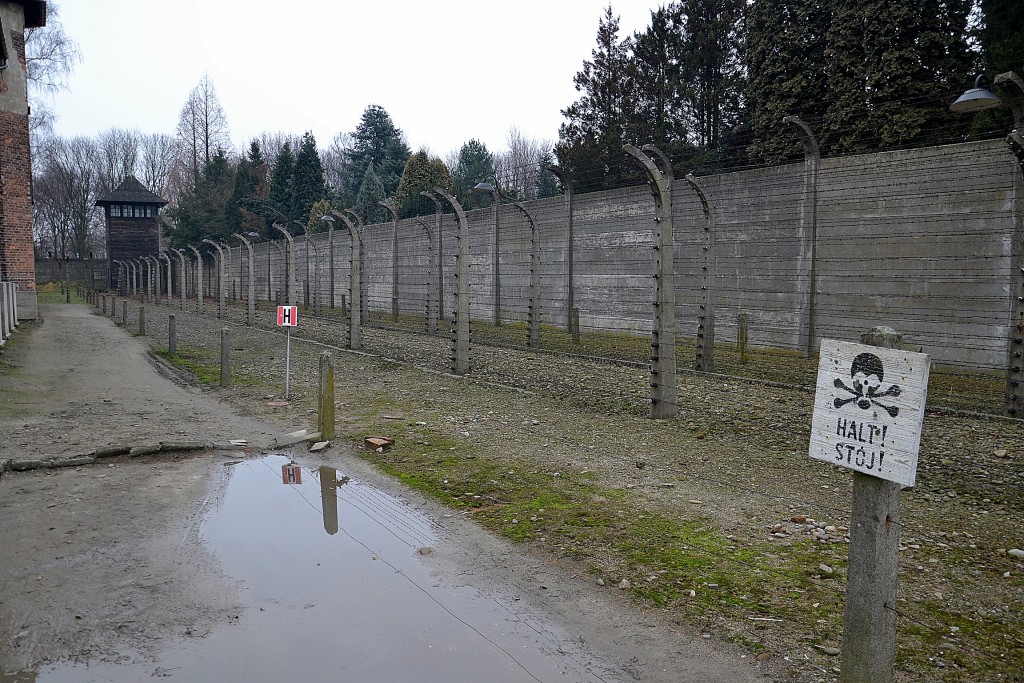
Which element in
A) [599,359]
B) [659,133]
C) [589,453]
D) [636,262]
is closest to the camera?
[589,453]

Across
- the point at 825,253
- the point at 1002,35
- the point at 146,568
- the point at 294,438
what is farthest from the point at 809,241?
the point at 146,568

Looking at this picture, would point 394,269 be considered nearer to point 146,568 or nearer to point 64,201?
point 146,568

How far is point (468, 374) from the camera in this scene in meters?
12.8

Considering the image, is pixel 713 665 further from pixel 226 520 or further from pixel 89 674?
pixel 226 520

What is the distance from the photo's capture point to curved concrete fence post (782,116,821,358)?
14.3 meters

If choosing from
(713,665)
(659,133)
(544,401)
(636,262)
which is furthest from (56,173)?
(713,665)

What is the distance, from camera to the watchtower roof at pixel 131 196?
6334 centimetres

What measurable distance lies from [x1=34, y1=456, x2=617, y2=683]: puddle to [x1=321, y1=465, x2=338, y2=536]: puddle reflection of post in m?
0.02

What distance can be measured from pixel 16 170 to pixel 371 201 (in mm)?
30613

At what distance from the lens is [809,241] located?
14.7 metres

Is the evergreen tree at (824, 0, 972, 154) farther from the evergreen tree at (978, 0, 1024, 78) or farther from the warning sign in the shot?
the warning sign

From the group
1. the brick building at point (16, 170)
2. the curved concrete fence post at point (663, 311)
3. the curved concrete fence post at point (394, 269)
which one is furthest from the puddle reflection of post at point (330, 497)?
the brick building at point (16, 170)

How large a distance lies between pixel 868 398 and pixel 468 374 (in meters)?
10.3

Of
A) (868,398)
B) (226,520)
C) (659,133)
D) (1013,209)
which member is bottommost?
(226,520)
